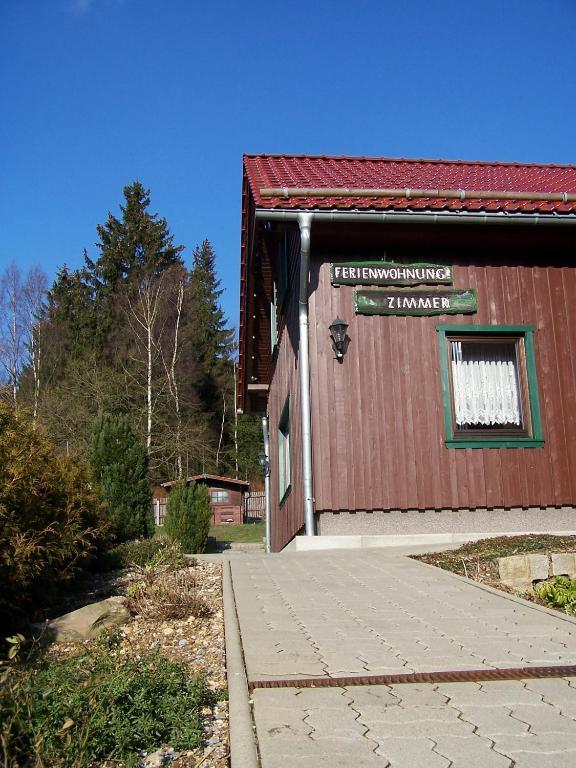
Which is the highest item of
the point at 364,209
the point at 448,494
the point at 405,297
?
the point at 364,209

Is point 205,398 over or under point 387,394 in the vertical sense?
over

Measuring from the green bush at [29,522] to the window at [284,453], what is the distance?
6.07 m

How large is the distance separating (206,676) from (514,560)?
379cm

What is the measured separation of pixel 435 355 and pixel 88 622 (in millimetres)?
6109

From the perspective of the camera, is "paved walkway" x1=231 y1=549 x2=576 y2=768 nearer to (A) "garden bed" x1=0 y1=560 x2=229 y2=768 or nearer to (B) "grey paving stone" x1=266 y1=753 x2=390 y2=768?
(B) "grey paving stone" x1=266 y1=753 x2=390 y2=768

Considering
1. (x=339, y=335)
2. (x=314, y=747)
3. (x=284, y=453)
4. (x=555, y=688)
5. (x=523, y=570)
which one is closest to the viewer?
(x=314, y=747)

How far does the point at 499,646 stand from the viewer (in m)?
4.54

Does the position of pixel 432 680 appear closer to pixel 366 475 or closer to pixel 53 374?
pixel 366 475

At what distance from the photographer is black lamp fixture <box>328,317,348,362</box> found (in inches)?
376

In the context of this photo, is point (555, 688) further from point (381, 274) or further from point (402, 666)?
point (381, 274)

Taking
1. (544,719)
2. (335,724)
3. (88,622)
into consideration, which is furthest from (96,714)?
(88,622)

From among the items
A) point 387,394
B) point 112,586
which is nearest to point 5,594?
point 112,586

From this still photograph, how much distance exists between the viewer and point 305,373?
9.62m

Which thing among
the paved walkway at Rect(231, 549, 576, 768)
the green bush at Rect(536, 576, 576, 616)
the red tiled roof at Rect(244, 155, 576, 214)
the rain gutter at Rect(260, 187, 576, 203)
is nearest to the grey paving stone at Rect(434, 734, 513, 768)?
the paved walkway at Rect(231, 549, 576, 768)
